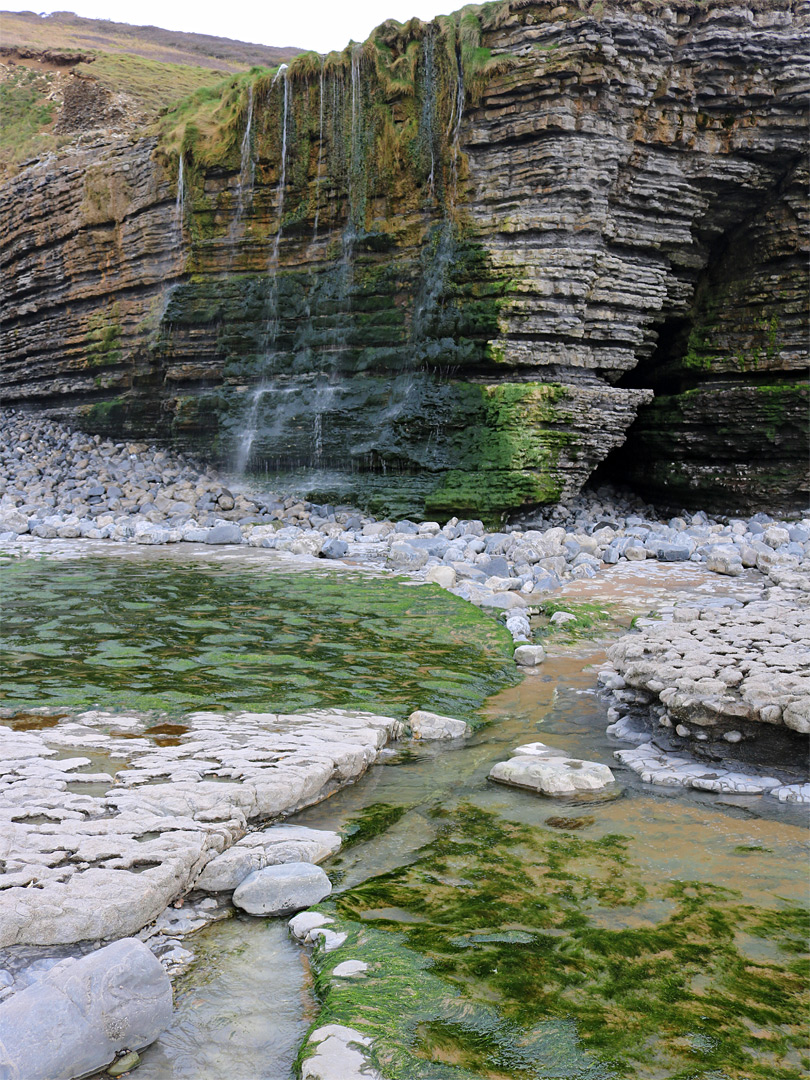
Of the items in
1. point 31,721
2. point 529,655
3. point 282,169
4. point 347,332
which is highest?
point 282,169

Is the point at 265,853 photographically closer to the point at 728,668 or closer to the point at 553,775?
the point at 553,775

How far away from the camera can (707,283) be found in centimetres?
1368

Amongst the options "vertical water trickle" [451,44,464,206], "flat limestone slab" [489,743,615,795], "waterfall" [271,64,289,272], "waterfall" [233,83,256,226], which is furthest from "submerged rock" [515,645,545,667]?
"waterfall" [233,83,256,226]

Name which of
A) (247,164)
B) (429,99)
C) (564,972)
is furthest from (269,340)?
(564,972)

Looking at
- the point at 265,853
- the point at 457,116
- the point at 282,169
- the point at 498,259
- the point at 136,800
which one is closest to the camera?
the point at 265,853

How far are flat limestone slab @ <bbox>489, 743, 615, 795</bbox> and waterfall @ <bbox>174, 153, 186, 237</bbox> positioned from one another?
14366 mm

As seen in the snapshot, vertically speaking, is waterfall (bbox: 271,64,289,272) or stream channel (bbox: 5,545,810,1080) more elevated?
waterfall (bbox: 271,64,289,272)

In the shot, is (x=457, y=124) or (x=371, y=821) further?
(x=457, y=124)

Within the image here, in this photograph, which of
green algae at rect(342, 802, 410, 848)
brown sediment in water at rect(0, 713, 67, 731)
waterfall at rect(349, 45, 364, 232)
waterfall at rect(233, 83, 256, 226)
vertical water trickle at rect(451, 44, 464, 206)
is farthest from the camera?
waterfall at rect(233, 83, 256, 226)

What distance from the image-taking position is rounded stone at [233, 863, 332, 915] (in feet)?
8.72

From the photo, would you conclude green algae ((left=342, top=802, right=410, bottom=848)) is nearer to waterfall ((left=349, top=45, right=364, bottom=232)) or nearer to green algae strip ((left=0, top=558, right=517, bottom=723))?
→ green algae strip ((left=0, top=558, right=517, bottom=723))

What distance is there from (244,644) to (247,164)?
11393mm


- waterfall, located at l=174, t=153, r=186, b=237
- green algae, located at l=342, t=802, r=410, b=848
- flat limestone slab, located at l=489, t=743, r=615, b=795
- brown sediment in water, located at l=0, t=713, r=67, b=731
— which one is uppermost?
waterfall, located at l=174, t=153, r=186, b=237

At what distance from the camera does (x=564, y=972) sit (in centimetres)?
228
